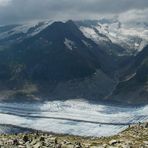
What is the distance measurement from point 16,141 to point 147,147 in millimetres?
22462

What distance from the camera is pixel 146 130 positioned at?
102000mm

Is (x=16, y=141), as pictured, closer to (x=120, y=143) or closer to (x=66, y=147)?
(x=66, y=147)

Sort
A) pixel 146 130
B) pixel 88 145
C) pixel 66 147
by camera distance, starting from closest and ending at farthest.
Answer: pixel 66 147
pixel 88 145
pixel 146 130

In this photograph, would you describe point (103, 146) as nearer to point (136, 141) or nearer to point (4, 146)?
point (136, 141)

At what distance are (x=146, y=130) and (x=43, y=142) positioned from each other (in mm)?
29637

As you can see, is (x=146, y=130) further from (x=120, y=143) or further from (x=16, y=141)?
(x=16, y=141)

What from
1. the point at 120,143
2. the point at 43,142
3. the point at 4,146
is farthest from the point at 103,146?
the point at 4,146

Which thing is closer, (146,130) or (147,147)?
(147,147)

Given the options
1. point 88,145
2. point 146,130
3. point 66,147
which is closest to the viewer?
point 66,147

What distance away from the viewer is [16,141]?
269 feet

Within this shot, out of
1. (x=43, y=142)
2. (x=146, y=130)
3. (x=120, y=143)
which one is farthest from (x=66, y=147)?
(x=146, y=130)

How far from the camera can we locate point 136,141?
281 feet

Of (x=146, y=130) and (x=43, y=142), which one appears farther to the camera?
(x=146, y=130)

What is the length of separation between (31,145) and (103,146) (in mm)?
12248
